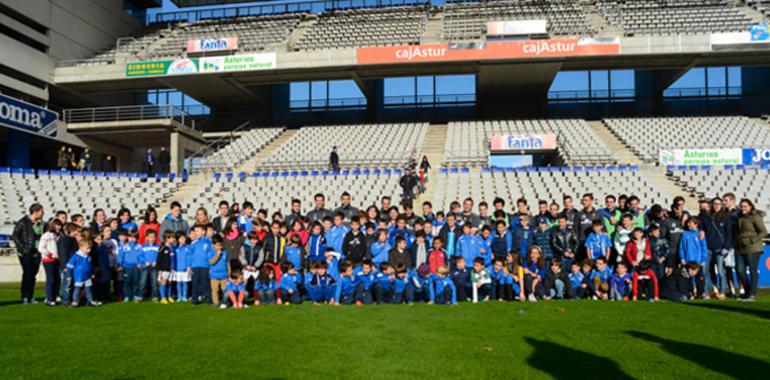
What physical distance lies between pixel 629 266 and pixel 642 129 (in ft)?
71.1

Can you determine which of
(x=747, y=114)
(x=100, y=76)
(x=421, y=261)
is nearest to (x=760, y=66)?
(x=747, y=114)

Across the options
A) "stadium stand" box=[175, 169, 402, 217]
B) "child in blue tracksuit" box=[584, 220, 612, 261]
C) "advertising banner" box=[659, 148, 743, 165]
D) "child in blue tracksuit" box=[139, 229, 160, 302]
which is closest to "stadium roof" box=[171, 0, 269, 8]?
"stadium stand" box=[175, 169, 402, 217]

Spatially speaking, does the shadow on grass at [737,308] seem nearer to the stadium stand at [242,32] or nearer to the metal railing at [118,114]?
the stadium stand at [242,32]

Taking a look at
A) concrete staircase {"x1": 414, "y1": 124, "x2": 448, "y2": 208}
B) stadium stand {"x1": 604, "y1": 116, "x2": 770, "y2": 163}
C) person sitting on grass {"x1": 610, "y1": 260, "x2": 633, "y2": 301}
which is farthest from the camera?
stadium stand {"x1": 604, "y1": 116, "x2": 770, "y2": 163}

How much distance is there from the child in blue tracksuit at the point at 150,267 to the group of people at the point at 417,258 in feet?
0.06

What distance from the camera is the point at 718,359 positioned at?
5.06 meters

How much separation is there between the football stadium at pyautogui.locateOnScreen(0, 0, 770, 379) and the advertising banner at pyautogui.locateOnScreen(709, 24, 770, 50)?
93mm

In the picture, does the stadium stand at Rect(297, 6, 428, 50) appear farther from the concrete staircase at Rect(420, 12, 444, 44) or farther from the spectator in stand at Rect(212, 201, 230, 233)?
the spectator in stand at Rect(212, 201, 230, 233)

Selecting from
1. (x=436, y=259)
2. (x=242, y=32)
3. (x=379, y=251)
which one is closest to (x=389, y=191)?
(x=379, y=251)

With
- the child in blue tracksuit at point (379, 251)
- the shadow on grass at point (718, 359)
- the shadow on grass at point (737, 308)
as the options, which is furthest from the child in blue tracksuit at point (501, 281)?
Result: the shadow on grass at point (718, 359)

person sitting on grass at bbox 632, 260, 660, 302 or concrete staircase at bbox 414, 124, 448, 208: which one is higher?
concrete staircase at bbox 414, 124, 448, 208

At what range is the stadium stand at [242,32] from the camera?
109 feet

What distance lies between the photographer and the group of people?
9602 mm

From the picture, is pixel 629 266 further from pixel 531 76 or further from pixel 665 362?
pixel 531 76
